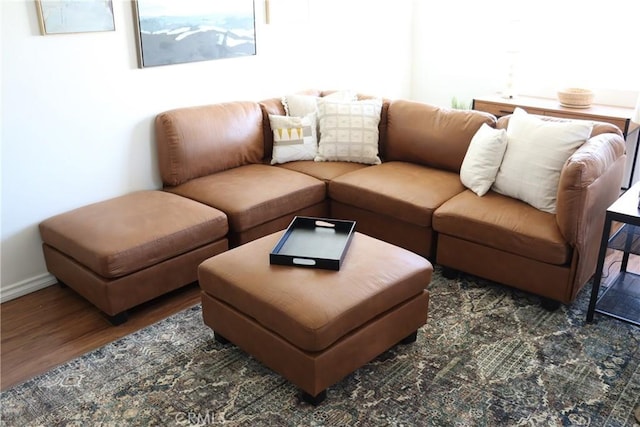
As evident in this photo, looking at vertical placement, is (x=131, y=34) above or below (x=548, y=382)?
above

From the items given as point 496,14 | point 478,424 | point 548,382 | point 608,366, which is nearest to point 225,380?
point 478,424

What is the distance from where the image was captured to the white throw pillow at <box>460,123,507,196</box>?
3.20 metres

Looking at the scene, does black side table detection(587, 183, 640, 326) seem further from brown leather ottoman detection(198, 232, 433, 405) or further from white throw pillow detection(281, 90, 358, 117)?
white throw pillow detection(281, 90, 358, 117)

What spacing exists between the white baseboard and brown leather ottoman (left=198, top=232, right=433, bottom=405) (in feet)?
3.84

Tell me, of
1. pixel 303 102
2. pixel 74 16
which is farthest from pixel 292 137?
pixel 74 16

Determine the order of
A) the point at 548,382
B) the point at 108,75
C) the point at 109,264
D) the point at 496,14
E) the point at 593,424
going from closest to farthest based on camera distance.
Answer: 1. the point at 593,424
2. the point at 548,382
3. the point at 109,264
4. the point at 108,75
5. the point at 496,14

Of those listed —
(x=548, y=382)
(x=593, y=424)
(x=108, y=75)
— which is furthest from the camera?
(x=108, y=75)

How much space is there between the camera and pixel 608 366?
2475 millimetres

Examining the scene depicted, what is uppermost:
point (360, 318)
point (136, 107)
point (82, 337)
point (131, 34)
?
point (131, 34)

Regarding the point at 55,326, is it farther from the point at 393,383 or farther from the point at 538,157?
the point at 538,157

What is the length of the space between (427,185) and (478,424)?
5.20ft

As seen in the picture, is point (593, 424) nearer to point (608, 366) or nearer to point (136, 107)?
point (608, 366)

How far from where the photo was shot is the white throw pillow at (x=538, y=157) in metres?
2.97

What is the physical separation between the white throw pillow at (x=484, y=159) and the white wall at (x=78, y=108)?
161 centimetres
